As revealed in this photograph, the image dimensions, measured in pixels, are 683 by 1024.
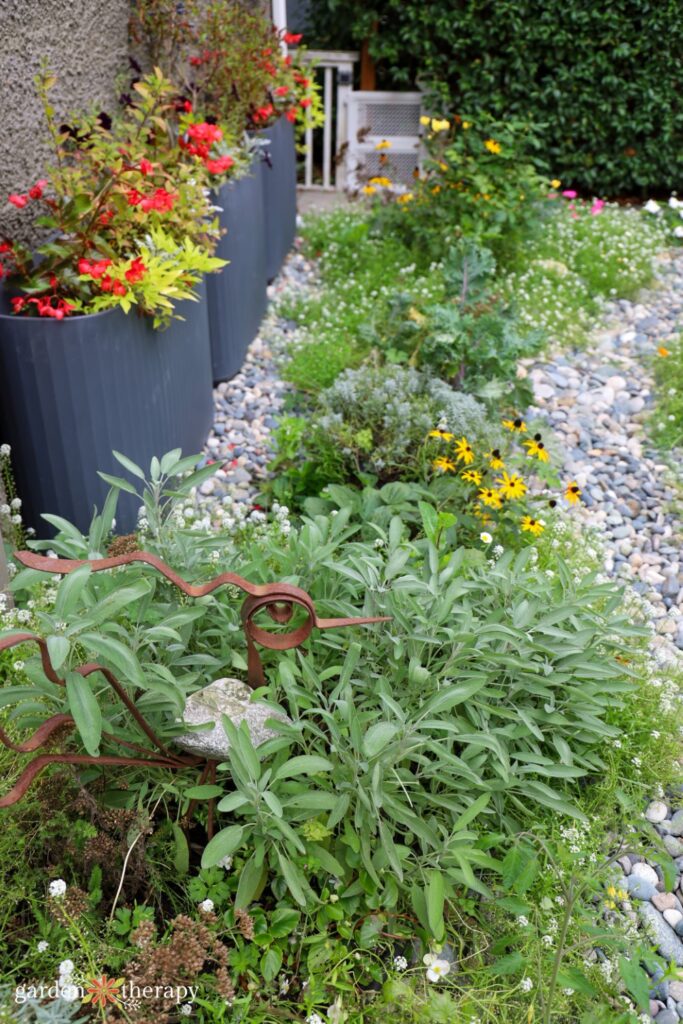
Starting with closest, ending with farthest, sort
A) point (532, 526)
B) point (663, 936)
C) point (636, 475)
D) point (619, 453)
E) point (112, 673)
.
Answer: point (112, 673) → point (663, 936) → point (532, 526) → point (636, 475) → point (619, 453)

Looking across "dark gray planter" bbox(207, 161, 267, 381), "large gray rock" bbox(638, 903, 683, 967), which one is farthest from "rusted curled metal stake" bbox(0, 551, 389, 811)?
"dark gray planter" bbox(207, 161, 267, 381)

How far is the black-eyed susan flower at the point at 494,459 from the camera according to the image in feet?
10.1

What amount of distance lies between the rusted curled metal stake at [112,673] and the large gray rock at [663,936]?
985 mm

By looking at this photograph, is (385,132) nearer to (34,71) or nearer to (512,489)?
(34,71)

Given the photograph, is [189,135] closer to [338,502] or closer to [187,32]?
[187,32]

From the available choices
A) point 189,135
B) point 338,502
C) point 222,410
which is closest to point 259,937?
point 338,502

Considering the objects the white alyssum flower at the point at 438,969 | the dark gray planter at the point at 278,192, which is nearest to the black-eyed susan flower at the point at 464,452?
the white alyssum flower at the point at 438,969

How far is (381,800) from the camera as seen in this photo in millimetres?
1750

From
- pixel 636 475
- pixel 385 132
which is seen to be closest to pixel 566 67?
pixel 385 132

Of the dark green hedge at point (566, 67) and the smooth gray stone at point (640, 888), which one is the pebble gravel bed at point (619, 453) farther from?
the dark green hedge at point (566, 67)

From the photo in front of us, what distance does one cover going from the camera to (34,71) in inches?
129

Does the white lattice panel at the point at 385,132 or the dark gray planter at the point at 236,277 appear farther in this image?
the white lattice panel at the point at 385,132

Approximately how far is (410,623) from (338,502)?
3.02ft

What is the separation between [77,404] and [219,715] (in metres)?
1.30
